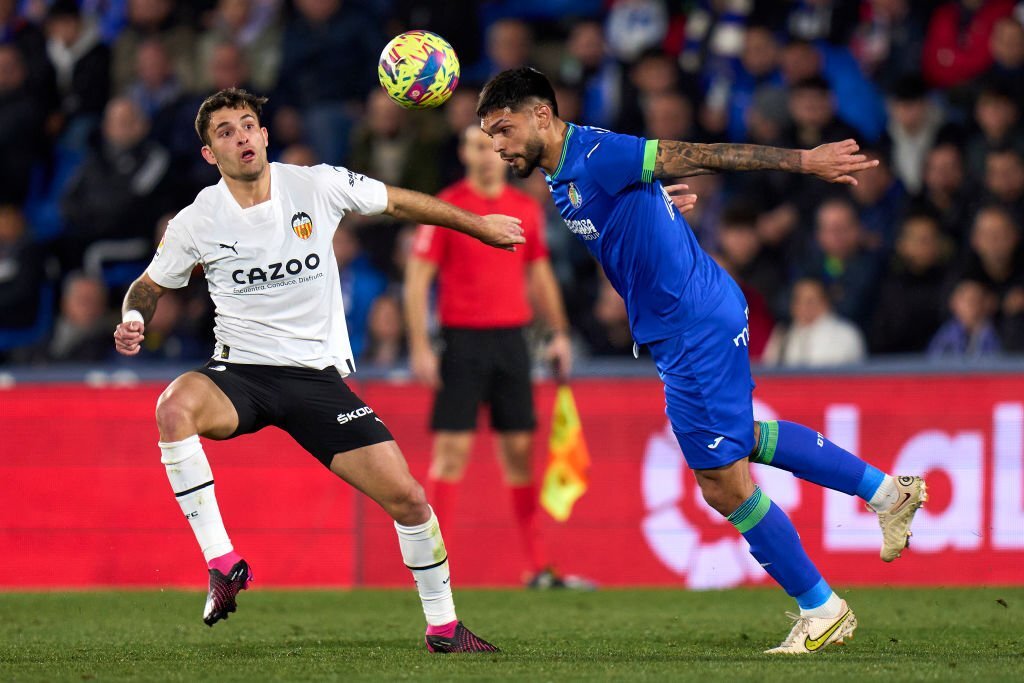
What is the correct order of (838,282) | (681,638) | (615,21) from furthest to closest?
1. (615,21)
2. (838,282)
3. (681,638)

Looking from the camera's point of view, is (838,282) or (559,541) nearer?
(559,541)

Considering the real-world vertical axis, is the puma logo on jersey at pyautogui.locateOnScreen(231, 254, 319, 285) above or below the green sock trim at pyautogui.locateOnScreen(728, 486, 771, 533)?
above

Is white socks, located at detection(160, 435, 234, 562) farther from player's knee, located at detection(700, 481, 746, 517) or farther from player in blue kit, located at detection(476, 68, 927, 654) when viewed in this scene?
player's knee, located at detection(700, 481, 746, 517)

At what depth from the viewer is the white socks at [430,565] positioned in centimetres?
736

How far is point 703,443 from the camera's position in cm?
702

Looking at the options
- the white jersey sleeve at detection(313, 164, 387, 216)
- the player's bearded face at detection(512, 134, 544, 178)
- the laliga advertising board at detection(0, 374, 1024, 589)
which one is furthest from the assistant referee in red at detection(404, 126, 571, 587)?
the player's bearded face at detection(512, 134, 544, 178)

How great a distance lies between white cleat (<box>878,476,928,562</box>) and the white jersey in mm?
2586

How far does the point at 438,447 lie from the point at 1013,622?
3836 millimetres

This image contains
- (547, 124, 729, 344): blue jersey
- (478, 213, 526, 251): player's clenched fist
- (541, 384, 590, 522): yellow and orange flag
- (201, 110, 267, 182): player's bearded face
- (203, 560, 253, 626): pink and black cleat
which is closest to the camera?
(203, 560, 253, 626): pink and black cleat

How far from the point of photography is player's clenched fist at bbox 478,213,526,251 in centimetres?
720

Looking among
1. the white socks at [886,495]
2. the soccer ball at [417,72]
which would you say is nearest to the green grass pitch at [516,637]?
the white socks at [886,495]

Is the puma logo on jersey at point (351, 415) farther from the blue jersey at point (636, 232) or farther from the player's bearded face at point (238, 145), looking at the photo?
the blue jersey at point (636, 232)

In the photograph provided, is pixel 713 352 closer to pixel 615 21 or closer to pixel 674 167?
pixel 674 167

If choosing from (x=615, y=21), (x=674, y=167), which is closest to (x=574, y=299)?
(x=615, y=21)
